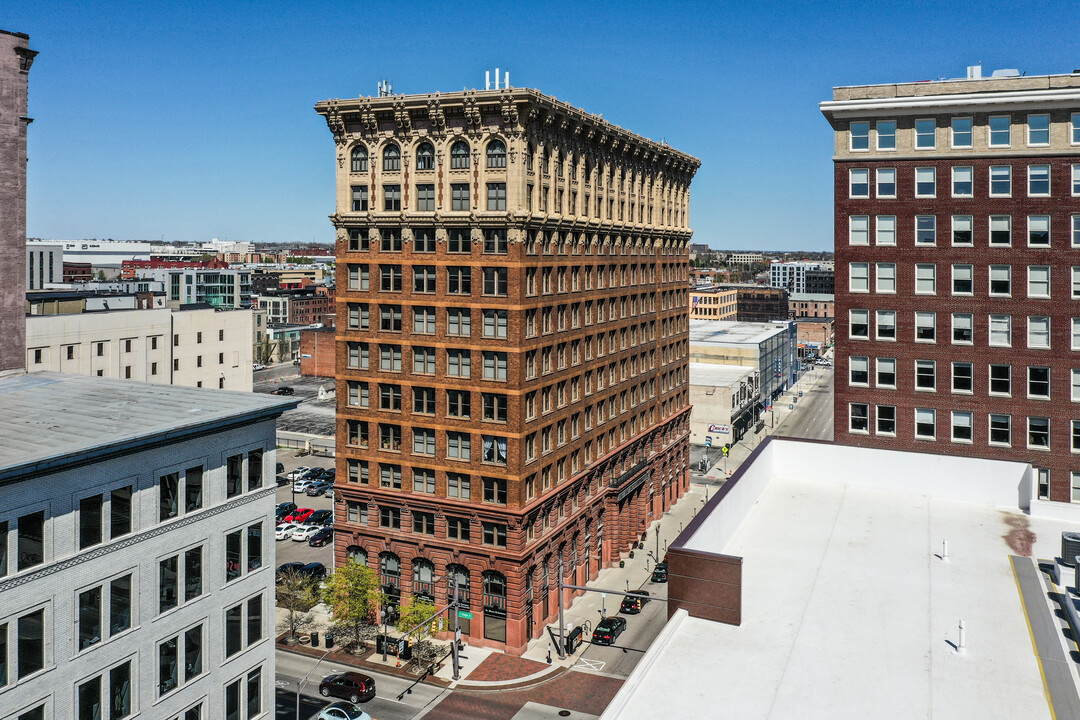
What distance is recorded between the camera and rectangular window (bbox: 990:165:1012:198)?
165 feet

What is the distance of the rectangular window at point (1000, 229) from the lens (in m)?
50.2

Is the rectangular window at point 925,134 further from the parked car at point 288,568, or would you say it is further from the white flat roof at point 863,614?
the parked car at point 288,568

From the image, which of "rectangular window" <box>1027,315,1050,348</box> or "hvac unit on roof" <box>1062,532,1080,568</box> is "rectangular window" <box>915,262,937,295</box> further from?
"hvac unit on roof" <box>1062,532,1080,568</box>

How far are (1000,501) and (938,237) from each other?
58.1ft

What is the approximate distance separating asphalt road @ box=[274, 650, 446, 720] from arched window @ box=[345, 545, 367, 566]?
9080mm

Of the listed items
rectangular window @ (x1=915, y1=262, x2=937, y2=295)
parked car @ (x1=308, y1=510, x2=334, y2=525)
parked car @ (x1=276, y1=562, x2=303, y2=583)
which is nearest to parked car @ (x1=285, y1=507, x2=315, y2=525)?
parked car @ (x1=308, y1=510, x2=334, y2=525)

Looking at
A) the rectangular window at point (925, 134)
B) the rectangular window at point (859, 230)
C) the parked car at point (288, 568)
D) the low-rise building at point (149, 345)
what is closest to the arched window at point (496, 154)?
the rectangular window at point (859, 230)

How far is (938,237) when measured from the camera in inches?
2026

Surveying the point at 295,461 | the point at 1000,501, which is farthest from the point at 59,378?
the point at 295,461

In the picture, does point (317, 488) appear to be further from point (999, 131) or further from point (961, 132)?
point (999, 131)

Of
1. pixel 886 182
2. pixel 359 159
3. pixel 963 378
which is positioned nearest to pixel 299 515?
pixel 359 159

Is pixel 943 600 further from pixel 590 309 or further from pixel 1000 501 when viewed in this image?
pixel 590 309

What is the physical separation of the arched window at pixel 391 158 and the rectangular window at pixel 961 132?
1554 inches

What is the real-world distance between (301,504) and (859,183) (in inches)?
2999
